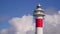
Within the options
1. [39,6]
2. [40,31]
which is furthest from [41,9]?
[40,31]

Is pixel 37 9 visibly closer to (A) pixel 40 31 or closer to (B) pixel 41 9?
(B) pixel 41 9

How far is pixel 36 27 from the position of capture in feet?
284

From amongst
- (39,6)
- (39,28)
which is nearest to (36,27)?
(39,28)

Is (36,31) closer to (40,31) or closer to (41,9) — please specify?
(40,31)

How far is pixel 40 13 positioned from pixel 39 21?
103 inches

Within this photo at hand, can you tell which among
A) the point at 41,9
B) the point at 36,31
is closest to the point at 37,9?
the point at 41,9

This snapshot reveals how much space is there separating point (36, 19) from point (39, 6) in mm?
4352

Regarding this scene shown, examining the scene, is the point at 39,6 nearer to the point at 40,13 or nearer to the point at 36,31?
the point at 40,13

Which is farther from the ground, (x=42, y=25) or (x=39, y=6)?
(x=39, y=6)

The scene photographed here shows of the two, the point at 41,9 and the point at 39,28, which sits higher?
the point at 41,9

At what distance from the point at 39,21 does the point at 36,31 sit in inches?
128

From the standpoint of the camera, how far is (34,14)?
8788 cm

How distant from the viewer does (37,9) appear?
289 ft

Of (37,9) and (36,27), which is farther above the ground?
(37,9)
